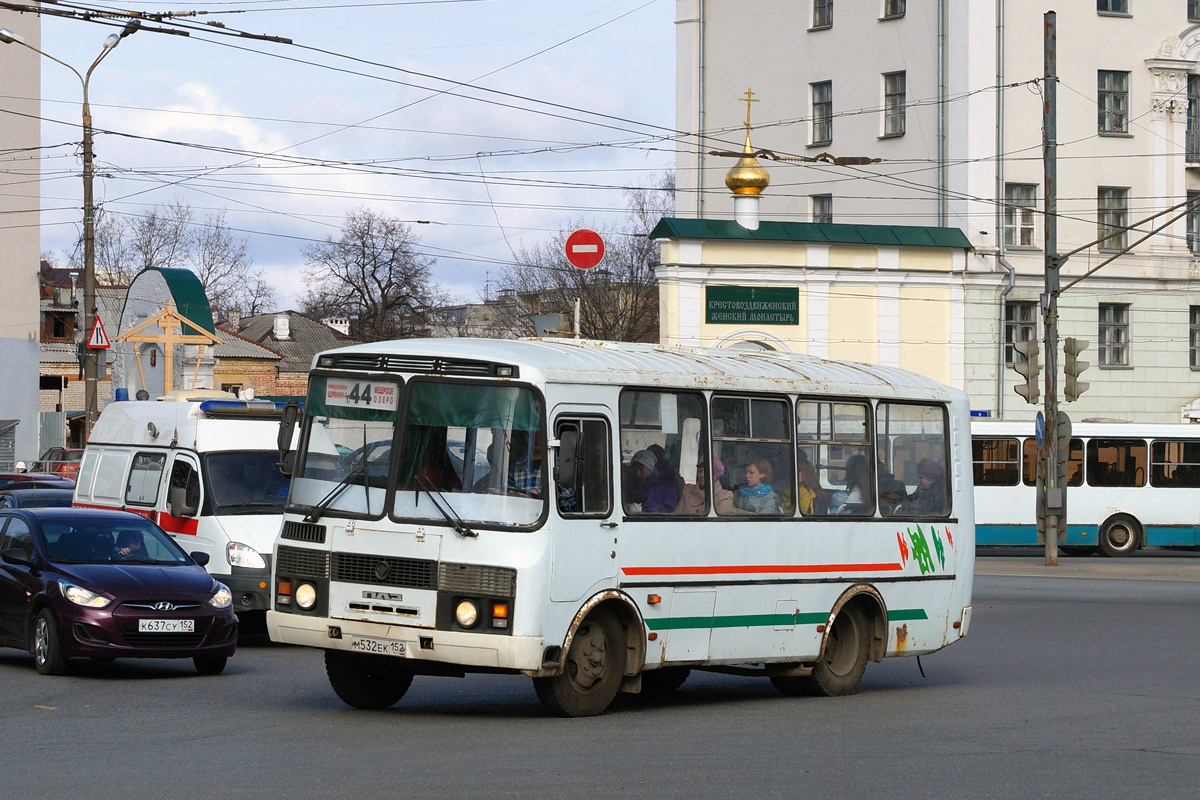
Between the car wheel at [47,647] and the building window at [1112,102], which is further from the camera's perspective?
the building window at [1112,102]

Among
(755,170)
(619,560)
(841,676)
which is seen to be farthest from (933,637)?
(755,170)

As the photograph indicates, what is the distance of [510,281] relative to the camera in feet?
262

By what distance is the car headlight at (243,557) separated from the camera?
17172mm

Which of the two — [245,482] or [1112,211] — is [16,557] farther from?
[1112,211]

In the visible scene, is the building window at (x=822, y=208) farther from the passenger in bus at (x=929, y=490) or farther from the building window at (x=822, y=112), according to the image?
the passenger in bus at (x=929, y=490)

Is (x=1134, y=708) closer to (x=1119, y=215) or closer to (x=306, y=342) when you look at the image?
(x=1119, y=215)

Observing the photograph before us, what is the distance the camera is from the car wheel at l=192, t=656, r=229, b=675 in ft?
48.1

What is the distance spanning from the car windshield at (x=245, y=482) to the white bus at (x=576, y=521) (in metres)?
6.04

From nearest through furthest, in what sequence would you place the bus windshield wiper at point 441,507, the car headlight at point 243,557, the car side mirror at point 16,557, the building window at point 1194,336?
the bus windshield wiper at point 441,507
the car side mirror at point 16,557
the car headlight at point 243,557
the building window at point 1194,336

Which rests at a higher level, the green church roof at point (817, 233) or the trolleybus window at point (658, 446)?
the green church roof at point (817, 233)

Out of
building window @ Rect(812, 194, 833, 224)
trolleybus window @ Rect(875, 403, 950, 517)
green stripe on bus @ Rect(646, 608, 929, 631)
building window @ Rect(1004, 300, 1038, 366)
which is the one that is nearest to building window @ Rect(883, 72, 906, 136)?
building window @ Rect(812, 194, 833, 224)

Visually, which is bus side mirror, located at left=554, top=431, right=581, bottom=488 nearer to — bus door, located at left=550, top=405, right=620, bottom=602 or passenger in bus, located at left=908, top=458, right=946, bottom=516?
bus door, located at left=550, top=405, right=620, bottom=602

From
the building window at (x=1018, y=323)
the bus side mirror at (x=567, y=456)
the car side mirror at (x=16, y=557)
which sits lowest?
the car side mirror at (x=16, y=557)

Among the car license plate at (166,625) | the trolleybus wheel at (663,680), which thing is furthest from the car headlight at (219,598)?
Answer: the trolleybus wheel at (663,680)
